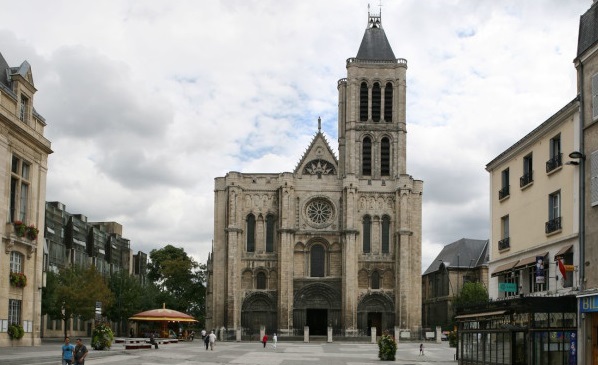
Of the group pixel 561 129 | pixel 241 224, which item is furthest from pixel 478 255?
pixel 561 129

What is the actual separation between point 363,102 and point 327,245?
15.6 meters

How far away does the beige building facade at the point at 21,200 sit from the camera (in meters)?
38.8

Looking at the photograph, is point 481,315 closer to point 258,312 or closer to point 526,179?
point 526,179

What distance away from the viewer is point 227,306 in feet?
259

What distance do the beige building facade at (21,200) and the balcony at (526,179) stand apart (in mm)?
23734

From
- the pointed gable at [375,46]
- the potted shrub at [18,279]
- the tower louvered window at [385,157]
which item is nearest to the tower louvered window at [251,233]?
the tower louvered window at [385,157]

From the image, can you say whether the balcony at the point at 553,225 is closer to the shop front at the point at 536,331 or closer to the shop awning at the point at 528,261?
the shop awning at the point at 528,261

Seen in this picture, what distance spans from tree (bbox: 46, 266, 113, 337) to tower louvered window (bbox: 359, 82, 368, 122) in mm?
35096

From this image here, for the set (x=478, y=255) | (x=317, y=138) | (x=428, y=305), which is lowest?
A: (x=428, y=305)

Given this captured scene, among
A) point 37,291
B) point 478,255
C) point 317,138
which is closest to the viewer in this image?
point 37,291

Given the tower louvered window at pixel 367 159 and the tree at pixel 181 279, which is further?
the tree at pixel 181 279

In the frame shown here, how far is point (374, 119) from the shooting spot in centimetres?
8494

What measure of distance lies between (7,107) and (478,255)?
71.1 metres

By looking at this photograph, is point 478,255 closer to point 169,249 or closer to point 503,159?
point 169,249
